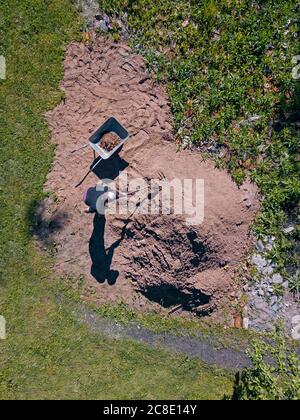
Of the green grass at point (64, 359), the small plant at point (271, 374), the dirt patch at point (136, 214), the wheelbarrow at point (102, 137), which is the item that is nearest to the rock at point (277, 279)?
the dirt patch at point (136, 214)

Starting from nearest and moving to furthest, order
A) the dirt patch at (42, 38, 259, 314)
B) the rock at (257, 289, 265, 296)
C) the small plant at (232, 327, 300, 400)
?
the small plant at (232, 327, 300, 400) → the dirt patch at (42, 38, 259, 314) → the rock at (257, 289, 265, 296)

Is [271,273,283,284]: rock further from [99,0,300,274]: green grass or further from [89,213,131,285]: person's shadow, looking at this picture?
[89,213,131,285]: person's shadow

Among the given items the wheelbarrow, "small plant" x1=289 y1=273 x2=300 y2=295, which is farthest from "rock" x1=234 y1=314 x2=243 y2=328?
the wheelbarrow

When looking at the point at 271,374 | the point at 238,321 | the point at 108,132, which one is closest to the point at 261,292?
the point at 238,321

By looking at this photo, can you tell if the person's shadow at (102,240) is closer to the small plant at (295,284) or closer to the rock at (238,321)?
the rock at (238,321)
